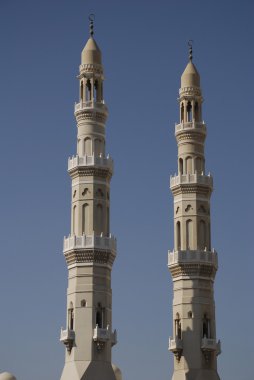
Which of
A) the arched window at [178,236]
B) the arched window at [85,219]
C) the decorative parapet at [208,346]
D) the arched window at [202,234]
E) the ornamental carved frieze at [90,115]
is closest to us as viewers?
the arched window at [85,219]

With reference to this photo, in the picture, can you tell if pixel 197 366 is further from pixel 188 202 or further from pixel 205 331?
pixel 188 202

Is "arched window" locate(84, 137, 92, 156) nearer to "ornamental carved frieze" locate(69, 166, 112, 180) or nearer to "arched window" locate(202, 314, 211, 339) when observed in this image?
"ornamental carved frieze" locate(69, 166, 112, 180)

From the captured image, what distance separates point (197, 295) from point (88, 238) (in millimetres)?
7702

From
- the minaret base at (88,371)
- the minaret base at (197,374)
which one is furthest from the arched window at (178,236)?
the minaret base at (88,371)

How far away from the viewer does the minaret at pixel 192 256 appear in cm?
5319

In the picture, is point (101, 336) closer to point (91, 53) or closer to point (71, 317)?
point (71, 317)

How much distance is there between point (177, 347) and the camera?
174ft

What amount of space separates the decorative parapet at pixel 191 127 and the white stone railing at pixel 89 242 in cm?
984

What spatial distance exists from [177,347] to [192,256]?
205 inches

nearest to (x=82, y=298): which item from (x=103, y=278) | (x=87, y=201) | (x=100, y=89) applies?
(x=103, y=278)

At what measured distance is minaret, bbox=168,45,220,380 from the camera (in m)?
53.2

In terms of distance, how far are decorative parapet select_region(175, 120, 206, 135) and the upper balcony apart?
5805 millimetres

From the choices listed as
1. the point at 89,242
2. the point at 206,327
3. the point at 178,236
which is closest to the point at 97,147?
the point at 89,242

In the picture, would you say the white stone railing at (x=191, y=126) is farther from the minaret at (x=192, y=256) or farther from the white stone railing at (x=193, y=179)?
the white stone railing at (x=193, y=179)
